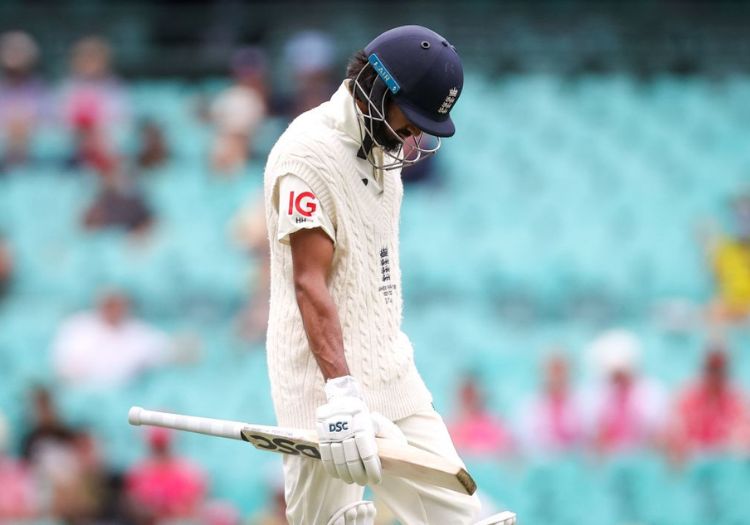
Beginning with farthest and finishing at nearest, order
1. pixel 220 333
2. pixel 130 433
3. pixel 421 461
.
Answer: pixel 220 333 < pixel 130 433 < pixel 421 461

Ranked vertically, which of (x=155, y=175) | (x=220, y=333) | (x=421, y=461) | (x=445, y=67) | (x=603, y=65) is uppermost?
→ (x=603, y=65)

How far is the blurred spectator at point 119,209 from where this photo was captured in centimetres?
991

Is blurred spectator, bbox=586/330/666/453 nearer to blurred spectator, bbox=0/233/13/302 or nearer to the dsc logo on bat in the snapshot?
the dsc logo on bat

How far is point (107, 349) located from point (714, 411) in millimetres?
3705

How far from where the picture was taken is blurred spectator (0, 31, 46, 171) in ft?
36.2

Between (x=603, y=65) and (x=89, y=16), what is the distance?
4.75 m

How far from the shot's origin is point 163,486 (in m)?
7.57

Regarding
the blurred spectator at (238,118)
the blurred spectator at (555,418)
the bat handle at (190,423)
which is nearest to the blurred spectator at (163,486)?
the blurred spectator at (555,418)

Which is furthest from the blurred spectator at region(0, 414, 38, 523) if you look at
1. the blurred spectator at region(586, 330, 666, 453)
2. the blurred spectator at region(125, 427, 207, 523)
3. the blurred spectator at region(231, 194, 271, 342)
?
the blurred spectator at region(586, 330, 666, 453)

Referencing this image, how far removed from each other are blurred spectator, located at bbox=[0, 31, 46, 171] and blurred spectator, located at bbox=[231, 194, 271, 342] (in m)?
2.18

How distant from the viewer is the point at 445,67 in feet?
13.3

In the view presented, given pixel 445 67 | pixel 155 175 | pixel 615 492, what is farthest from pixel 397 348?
pixel 155 175

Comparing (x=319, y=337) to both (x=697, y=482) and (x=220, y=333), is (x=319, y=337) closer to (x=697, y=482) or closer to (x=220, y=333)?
(x=697, y=482)

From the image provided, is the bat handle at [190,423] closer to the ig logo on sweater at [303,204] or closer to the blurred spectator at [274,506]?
the ig logo on sweater at [303,204]
